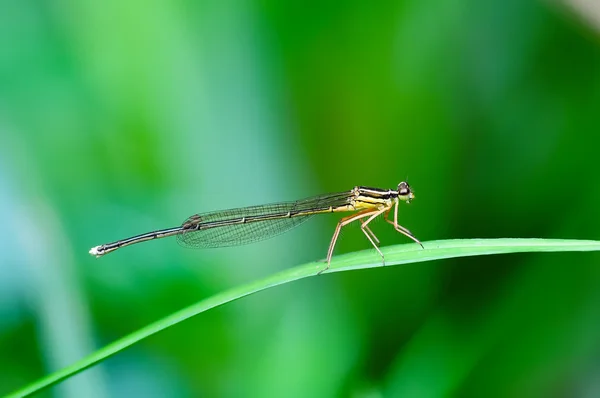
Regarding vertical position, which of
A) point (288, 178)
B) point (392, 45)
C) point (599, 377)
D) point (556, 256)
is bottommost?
point (599, 377)

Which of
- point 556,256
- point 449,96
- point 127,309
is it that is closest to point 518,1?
point 449,96

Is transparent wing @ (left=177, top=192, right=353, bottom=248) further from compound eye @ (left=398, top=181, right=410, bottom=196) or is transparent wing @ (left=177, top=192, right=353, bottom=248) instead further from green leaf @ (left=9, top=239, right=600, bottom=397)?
green leaf @ (left=9, top=239, right=600, bottom=397)

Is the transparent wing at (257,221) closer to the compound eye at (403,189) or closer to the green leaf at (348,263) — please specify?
the compound eye at (403,189)

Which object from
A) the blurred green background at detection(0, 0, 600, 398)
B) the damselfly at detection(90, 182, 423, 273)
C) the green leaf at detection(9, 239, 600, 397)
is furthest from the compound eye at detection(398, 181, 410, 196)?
the green leaf at detection(9, 239, 600, 397)

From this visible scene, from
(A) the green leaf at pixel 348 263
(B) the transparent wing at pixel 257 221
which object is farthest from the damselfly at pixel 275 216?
(A) the green leaf at pixel 348 263

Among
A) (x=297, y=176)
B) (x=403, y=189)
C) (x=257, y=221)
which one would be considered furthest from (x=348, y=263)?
(x=297, y=176)

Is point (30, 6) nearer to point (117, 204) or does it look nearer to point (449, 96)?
point (117, 204)

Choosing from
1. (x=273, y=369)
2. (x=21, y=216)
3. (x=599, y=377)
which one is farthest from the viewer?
(x=21, y=216)
